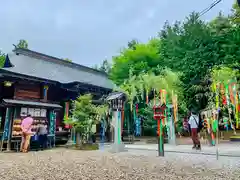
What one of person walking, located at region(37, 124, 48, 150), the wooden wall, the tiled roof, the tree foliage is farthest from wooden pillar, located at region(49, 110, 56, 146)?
the tree foliage

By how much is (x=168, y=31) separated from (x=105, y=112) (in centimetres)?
971

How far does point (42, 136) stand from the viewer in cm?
1201

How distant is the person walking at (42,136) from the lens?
1193cm

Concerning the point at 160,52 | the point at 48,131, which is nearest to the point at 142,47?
the point at 160,52

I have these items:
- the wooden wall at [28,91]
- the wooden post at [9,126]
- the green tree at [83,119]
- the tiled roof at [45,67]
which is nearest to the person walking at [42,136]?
the green tree at [83,119]

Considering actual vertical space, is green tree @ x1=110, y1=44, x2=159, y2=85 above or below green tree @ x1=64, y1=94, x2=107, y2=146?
above

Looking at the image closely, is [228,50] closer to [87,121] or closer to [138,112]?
[138,112]

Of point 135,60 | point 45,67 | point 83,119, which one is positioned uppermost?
point 135,60

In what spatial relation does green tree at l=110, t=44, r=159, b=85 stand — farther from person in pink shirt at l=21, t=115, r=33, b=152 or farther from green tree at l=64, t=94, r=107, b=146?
person in pink shirt at l=21, t=115, r=33, b=152

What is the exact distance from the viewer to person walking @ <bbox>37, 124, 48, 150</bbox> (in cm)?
1193

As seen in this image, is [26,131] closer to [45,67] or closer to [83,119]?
[83,119]

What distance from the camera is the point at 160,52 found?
717 inches

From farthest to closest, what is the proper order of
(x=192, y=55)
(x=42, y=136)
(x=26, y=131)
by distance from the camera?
1. (x=192, y=55)
2. (x=42, y=136)
3. (x=26, y=131)

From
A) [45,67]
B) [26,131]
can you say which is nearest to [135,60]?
[45,67]
